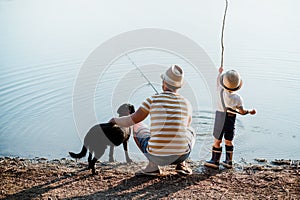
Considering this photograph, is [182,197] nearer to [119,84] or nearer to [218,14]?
Result: [119,84]

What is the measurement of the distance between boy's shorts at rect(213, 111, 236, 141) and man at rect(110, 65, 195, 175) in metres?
0.69

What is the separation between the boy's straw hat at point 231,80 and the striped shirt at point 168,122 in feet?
→ 2.34

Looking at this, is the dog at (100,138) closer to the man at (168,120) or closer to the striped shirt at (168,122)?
the man at (168,120)

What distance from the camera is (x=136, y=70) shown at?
968cm

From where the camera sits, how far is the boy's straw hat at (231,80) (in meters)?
4.52

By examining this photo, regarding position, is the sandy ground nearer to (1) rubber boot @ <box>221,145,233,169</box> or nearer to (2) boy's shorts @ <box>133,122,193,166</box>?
(1) rubber boot @ <box>221,145,233,169</box>

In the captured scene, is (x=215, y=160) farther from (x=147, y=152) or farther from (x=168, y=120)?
(x=168, y=120)

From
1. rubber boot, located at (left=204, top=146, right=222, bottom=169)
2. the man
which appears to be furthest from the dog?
rubber boot, located at (left=204, top=146, right=222, bottom=169)

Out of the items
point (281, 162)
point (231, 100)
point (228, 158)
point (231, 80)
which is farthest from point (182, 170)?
point (281, 162)

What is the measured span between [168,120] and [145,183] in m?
0.86

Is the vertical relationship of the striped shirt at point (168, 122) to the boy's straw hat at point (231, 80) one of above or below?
below

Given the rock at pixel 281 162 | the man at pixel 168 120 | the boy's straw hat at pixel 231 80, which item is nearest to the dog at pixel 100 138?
the man at pixel 168 120

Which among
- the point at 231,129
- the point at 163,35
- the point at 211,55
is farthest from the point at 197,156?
the point at 163,35

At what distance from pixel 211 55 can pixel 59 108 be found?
4981 mm
